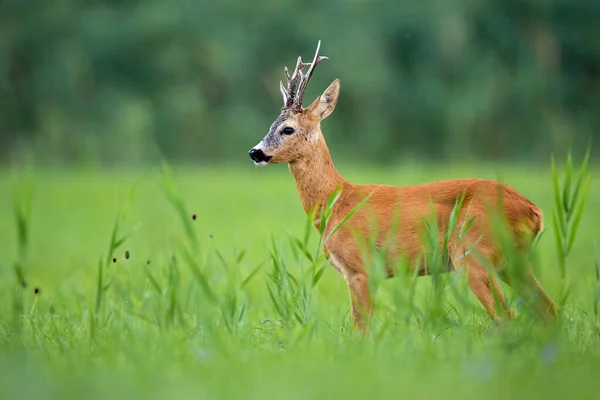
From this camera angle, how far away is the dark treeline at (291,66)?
92.1 feet

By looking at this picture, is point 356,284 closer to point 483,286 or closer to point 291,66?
point 483,286

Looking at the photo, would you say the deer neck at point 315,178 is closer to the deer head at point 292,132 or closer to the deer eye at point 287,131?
the deer head at point 292,132

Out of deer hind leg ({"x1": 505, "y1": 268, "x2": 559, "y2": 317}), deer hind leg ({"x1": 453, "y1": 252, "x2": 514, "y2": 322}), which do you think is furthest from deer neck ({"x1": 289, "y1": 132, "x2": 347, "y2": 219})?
deer hind leg ({"x1": 505, "y1": 268, "x2": 559, "y2": 317})

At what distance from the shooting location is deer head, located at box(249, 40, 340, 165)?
633 cm

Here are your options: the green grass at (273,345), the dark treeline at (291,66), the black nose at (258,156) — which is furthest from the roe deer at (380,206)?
the dark treeline at (291,66)

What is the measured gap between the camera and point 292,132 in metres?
6.38

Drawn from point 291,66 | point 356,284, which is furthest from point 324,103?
point 291,66

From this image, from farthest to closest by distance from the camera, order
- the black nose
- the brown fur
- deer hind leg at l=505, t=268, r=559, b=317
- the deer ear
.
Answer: the deer ear → the black nose → the brown fur → deer hind leg at l=505, t=268, r=559, b=317

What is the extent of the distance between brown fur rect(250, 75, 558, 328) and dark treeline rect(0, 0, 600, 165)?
2113 cm

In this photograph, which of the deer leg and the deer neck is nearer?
the deer leg

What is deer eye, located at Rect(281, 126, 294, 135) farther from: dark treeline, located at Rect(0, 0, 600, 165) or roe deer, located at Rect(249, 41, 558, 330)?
dark treeline, located at Rect(0, 0, 600, 165)

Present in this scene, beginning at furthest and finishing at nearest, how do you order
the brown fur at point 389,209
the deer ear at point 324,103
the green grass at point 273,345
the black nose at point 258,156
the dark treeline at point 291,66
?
the dark treeline at point 291,66 → the deer ear at point 324,103 → the black nose at point 258,156 → the brown fur at point 389,209 → the green grass at point 273,345

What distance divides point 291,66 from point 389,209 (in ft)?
73.6

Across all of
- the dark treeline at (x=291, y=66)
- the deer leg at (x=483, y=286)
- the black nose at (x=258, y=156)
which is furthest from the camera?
the dark treeline at (x=291, y=66)
